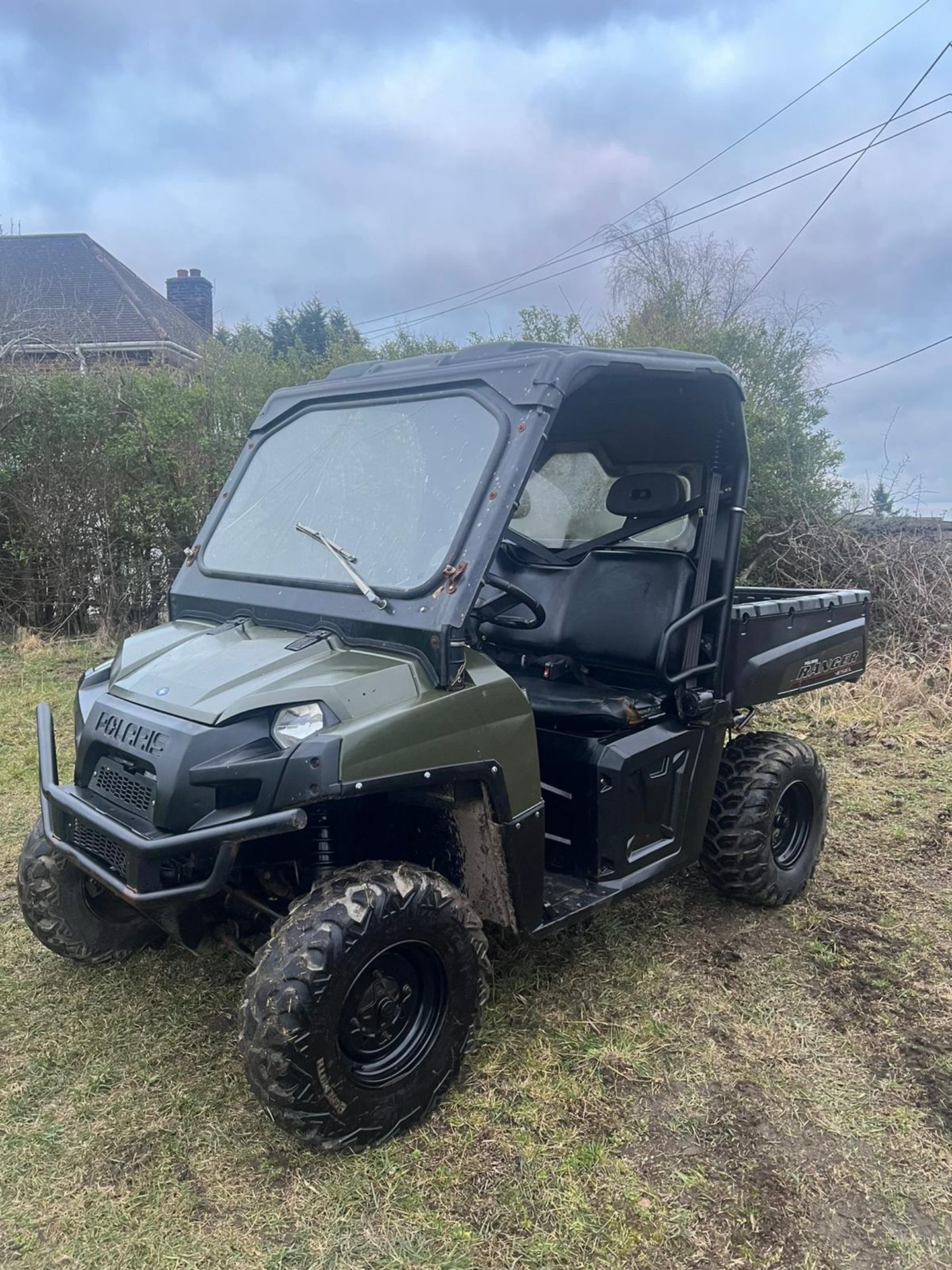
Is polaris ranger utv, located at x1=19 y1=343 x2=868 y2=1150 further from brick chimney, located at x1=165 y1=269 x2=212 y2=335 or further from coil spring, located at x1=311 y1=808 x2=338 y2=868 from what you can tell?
brick chimney, located at x1=165 y1=269 x2=212 y2=335

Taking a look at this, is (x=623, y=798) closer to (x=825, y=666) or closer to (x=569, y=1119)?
(x=569, y=1119)

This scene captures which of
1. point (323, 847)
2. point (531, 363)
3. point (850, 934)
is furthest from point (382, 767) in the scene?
point (850, 934)

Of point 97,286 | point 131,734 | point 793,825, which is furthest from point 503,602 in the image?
point 97,286

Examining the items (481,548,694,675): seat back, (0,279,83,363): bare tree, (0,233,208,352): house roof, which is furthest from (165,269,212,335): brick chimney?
(481,548,694,675): seat back

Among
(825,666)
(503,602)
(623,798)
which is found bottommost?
(623,798)

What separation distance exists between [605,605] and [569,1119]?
74.5 inches

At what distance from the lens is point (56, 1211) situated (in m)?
2.27

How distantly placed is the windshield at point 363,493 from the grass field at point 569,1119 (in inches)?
57.8

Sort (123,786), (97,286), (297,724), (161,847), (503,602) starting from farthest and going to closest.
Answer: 1. (97,286)
2. (503,602)
3. (123,786)
4. (297,724)
5. (161,847)

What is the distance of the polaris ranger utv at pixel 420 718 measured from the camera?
2.33m

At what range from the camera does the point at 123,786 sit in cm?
248

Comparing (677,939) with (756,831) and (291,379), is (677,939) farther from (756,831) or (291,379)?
(291,379)

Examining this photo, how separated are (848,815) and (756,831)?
1613 millimetres

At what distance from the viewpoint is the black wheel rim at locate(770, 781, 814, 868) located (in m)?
4.03
